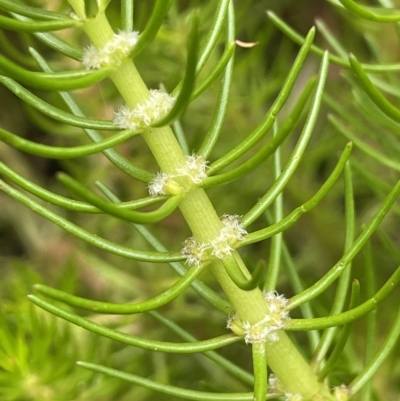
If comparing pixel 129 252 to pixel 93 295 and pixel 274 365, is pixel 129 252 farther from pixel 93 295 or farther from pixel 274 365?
pixel 93 295

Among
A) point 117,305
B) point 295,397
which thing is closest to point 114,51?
point 117,305

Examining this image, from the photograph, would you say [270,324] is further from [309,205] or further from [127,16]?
[127,16]

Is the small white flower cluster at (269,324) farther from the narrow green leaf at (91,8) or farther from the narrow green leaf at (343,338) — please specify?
the narrow green leaf at (91,8)

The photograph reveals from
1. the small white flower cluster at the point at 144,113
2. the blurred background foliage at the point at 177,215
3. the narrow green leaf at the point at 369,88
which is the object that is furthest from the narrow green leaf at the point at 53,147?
the blurred background foliage at the point at 177,215

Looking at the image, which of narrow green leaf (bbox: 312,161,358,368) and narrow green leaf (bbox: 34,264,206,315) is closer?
narrow green leaf (bbox: 34,264,206,315)

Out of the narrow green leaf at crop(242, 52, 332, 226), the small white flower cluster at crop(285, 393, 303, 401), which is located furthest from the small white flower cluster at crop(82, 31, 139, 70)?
the small white flower cluster at crop(285, 393, 303, 401)

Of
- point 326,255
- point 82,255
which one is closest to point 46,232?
point 82,255

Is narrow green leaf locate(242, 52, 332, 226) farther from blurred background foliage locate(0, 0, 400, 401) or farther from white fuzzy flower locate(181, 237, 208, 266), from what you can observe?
blurred background foliage locate(0, 0, 400, 401)
